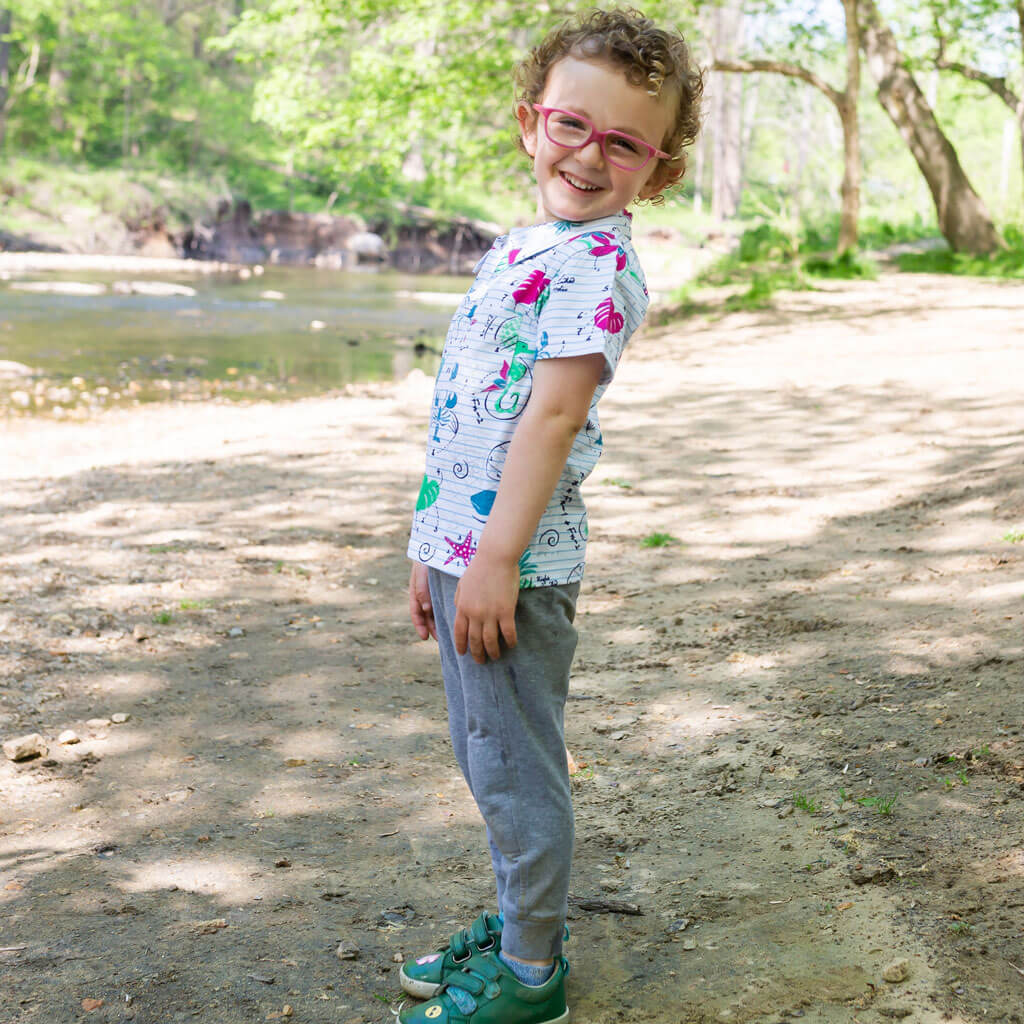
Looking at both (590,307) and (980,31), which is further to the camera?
(980,31)

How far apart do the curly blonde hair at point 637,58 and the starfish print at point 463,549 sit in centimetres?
74

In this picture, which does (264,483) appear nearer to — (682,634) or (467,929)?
(682,634)

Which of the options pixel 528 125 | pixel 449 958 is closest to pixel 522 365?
pixel 528 125

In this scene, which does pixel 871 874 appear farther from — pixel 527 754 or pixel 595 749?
pixel 595 749

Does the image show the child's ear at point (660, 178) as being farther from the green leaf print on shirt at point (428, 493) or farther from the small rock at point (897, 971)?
the small rock at point (897, 971)

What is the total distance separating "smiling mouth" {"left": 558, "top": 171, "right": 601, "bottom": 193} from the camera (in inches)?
73.5

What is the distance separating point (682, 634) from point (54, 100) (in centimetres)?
3326

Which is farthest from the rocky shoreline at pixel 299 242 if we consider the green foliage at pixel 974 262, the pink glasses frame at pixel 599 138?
the pink glasses frame at pixel 599 138

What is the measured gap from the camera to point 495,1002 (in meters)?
1.91

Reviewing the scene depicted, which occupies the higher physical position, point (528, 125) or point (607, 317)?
point (528, 125)

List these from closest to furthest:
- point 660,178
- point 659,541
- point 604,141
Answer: point 604,141
point 660,178
point 659,541

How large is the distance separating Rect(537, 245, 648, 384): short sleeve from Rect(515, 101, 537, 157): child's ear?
0.30 meters

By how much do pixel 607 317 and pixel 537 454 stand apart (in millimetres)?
236

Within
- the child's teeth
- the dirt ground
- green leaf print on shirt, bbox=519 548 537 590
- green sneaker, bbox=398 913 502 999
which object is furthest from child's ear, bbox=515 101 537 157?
the dirt ground
